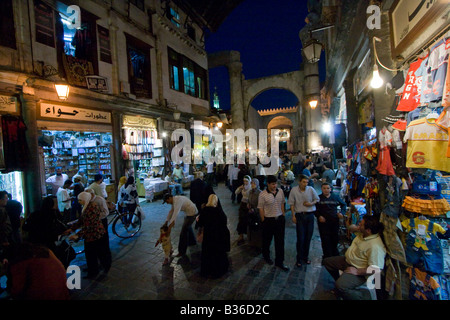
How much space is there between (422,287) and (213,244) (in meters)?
3.45

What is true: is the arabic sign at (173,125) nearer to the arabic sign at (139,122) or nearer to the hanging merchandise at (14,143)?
the arabic sign at (139,122)

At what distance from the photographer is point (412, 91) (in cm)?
330

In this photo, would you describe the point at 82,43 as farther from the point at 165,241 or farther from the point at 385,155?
the point at 385,155

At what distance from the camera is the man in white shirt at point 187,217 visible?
503 cm

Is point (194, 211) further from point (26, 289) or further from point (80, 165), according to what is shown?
point (80, 165)

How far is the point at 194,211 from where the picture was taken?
18.1 ft

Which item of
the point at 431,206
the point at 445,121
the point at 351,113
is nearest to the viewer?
the point at 445,121

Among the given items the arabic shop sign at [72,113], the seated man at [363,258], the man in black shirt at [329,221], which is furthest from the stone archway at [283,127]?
the seated man at [363,258]

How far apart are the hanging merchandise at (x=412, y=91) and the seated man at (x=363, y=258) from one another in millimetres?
1831

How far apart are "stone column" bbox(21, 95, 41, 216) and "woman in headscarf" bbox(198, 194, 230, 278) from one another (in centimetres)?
637

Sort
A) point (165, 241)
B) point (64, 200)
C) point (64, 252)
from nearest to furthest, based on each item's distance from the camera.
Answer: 1. point (64, 252)
2. point (165, 241)
3. point (64, 200)

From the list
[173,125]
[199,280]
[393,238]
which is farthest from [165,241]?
[173,125]
